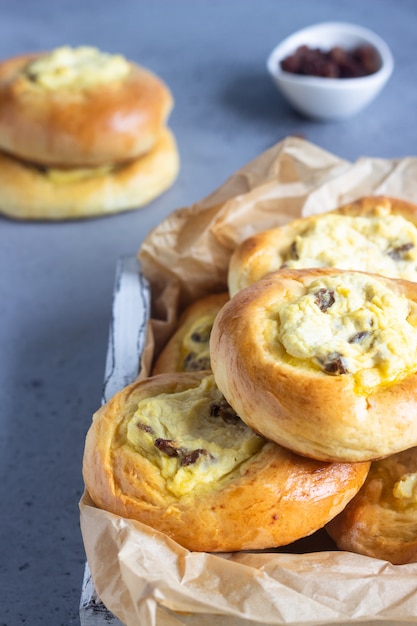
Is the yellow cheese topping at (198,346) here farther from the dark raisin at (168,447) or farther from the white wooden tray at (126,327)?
the dark raisin at (168,447)

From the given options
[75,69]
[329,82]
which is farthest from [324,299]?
[329,82]

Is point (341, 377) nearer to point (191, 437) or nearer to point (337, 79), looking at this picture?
point (191, 437)

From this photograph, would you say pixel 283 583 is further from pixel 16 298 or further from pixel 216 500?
pixel 16 298

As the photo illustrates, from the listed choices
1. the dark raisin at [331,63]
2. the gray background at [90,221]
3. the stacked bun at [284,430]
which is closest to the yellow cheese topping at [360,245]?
the stacked bun at [284,430]

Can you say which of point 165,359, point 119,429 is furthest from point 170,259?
point 119,429

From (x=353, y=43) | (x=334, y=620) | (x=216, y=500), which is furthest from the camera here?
(x=353, y=43)

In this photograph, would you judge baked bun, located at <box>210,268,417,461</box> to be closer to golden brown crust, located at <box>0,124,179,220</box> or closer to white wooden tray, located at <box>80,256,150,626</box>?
white wooden tray, located at <box>80,256,150,626</box>
